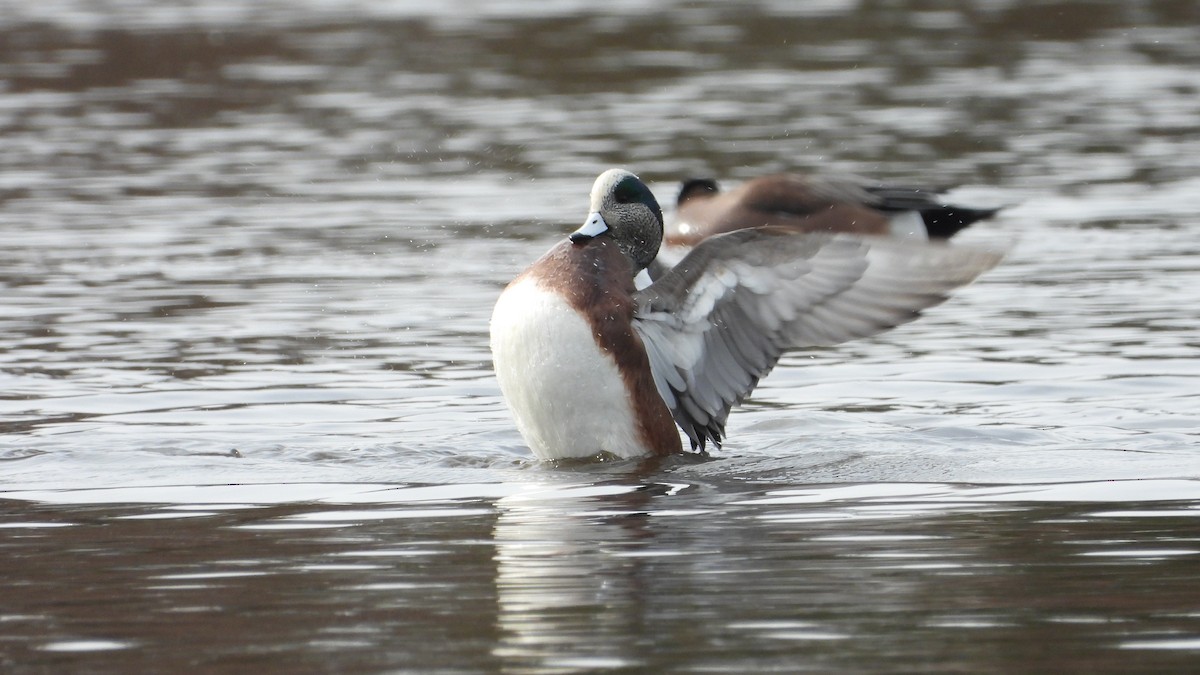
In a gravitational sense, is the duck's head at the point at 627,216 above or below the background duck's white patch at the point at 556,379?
above

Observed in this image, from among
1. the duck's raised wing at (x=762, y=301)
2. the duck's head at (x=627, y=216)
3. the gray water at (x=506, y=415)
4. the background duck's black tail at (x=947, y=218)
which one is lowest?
the gray water at (x=506, y=415)

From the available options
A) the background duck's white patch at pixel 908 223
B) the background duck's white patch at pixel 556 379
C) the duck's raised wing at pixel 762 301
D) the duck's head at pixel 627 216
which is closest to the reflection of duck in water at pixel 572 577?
the background duck's white patch at pixel 556 379

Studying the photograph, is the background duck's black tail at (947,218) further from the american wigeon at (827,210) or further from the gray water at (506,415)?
the gray water at (506,415)

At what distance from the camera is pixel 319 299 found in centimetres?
1070

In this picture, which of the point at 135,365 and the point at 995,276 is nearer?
the point at 135,365

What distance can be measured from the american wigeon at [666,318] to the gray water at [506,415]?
0.24 m

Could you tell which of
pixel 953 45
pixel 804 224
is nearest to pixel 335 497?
pixel 804 224

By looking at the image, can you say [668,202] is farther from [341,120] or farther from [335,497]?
[335,497]

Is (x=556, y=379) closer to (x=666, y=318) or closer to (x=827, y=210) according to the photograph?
(x=666, y=318)

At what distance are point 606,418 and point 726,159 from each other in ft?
26.7

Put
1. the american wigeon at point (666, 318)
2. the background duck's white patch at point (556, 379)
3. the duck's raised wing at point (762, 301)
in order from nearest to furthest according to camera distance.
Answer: the duck's raised wing at point (762, 301) → the american wigeon at point (666, 318) → the background duck's white patch at point (556, 379)

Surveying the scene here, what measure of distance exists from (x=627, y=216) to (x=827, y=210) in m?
2.72

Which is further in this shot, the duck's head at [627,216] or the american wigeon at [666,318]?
the duck's head at [627,216]

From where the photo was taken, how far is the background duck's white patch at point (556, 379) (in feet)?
22.7
